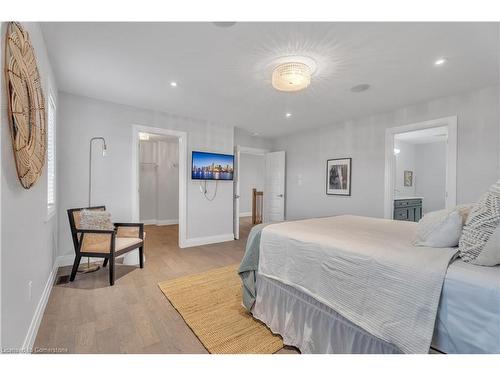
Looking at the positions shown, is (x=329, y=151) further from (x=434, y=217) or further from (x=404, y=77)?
(x=434, y=217)

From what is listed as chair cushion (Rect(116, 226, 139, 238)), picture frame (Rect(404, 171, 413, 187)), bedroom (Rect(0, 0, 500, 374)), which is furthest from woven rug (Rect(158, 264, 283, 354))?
picture frame (Rect(404, 171, 413, 187))

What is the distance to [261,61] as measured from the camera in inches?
89.4

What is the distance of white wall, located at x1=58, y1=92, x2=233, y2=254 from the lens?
3.16 metres

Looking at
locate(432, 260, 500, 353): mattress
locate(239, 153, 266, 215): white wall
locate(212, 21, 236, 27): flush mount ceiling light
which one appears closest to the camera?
locate(432, 260, 500, 353): mattress

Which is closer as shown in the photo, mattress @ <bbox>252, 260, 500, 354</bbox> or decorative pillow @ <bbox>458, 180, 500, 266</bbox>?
mattress @ <bbox>252, 260, 500, 354</bbox>

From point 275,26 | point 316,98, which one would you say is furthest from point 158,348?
point 316,98

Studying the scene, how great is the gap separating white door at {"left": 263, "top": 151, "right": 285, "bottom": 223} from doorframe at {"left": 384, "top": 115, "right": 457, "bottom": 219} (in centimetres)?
237

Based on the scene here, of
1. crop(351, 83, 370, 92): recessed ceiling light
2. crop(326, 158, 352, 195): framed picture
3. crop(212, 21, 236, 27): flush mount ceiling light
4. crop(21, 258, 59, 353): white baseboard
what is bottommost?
crop(21, 258, 59, 353): white baseboard

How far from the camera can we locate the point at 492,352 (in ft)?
2.91

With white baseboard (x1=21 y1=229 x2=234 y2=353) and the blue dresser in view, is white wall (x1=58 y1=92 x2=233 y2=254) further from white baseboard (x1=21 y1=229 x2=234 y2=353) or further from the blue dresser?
the blue dresser

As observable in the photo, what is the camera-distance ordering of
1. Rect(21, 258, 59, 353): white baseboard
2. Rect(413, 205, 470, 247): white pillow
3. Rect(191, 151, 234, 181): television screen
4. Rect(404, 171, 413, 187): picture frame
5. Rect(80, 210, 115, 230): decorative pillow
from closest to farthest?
Rect(413, 205, 470, 247): white pillow
Rect(21, 258, 59, 353): white baseboard
Rect(80, 210, 115, 230): decorative pillow
Rect(191, 151, 234, 181): television screen
Rect(404, 171, 413, 187): picture frame

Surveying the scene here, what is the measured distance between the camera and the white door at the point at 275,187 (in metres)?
5.64

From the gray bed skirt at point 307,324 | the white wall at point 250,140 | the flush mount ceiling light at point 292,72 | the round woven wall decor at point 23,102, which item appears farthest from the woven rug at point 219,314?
the white wall at point 250,140
